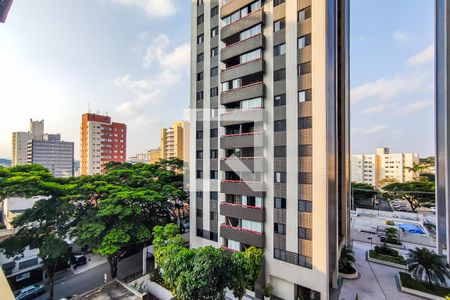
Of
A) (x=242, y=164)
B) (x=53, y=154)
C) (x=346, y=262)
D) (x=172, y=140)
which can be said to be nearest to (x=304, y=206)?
(x=242, y=164)

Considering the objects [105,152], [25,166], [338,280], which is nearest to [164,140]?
[105,152]

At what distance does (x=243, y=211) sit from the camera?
11.8 meters

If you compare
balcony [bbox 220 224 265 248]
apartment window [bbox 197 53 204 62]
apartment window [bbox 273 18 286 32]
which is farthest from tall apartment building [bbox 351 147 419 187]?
apartment window [bbox 197 53 204 62]

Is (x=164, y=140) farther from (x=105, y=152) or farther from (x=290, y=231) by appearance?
(x=290, y=231)

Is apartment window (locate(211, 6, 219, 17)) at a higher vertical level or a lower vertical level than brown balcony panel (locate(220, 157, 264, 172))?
higher

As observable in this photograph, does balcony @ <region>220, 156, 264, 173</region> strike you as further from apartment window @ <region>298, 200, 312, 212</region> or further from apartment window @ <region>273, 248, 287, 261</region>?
apartment window @ <region>273, 248, 287, 261</region>

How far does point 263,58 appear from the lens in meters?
11.7

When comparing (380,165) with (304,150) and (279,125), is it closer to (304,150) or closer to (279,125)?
(304,150)

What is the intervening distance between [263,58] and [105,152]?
39.1 meters

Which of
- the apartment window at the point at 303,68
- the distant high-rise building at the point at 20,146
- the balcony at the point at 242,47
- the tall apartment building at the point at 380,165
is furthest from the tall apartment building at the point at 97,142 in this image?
the tall apartment building at the point at 380,165

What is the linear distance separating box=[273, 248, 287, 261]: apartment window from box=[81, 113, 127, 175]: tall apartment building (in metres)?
37.6

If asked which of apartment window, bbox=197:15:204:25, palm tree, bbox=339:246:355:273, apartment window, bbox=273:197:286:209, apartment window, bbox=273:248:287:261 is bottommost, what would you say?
palm tree, bbox=339:246:355:273

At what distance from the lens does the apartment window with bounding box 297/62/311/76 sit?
10242 millimetres

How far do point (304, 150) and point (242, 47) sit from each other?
7.16 meters
